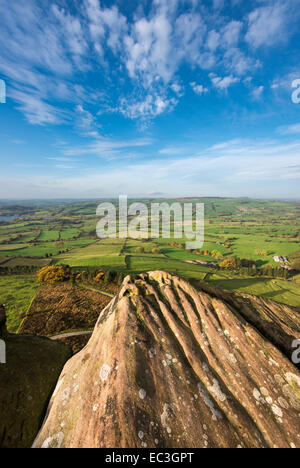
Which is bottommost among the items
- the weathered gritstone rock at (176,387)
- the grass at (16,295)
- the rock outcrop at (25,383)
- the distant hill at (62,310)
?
the grass at (16,295)

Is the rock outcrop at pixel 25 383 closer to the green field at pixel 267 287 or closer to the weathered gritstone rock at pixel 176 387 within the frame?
the weathered gritstone rock at pixel 176 387

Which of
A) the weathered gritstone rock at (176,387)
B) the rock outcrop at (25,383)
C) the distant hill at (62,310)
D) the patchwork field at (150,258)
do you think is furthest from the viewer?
the patchwork field at (150,258)

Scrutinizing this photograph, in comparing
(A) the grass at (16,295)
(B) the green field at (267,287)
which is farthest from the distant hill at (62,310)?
(B) the green field at (267,287)

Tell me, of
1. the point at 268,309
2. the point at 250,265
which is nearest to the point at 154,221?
the point at 250,265

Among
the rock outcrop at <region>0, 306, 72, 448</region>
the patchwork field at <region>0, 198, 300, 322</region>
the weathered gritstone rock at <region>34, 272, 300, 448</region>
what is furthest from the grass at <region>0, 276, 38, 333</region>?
the weathered gritstone rock at <region>34, 272, 300, 448</region>

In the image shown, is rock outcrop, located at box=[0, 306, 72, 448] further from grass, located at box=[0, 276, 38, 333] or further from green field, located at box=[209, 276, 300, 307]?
green field, located at box=[209, 276, 300, 307]

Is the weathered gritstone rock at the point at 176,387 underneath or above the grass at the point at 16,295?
above

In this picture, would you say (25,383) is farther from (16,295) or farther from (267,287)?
(267,287)
